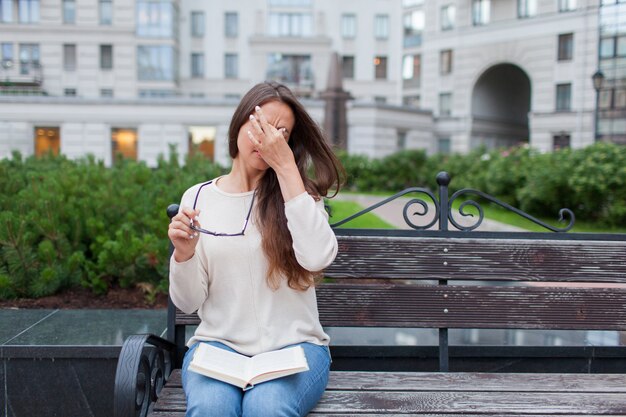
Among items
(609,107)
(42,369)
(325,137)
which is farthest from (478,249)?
(609,107)

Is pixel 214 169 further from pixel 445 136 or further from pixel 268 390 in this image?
pixel 445 136

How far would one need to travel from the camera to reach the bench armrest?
232 cm

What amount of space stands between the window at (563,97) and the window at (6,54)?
107 feet

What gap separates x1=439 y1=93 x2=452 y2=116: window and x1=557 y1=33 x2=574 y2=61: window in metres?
6.65

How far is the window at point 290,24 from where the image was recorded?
4559cm

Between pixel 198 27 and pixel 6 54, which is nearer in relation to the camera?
pixel 6 54

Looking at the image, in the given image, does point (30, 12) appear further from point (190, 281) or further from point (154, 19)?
point (190, 281)

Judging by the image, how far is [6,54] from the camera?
4156cm

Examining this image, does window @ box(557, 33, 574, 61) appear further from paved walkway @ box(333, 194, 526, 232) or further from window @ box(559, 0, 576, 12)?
paved walkway @ box(333, 194, 526, 232)

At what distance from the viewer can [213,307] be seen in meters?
2.64

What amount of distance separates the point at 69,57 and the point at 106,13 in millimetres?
3696

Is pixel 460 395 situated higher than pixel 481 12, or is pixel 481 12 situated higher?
pixel 481 12

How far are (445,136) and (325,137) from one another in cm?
3404

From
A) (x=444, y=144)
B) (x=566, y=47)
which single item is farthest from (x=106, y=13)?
(x=566, y=47)
